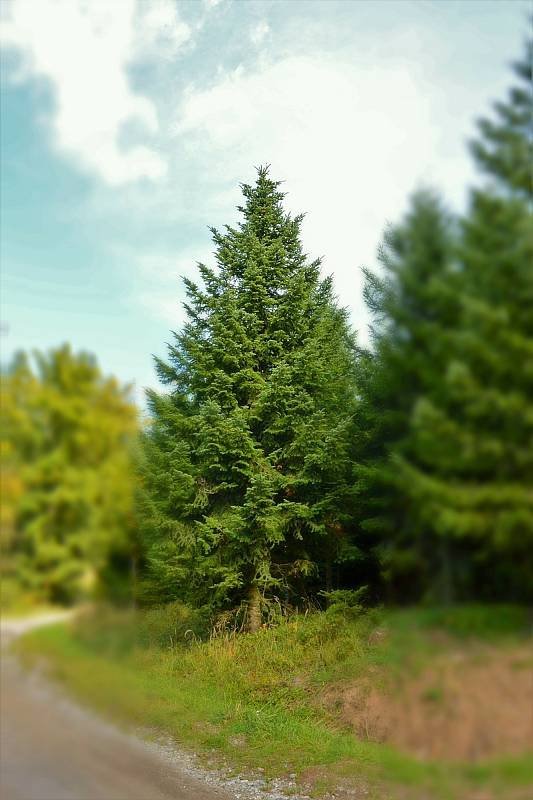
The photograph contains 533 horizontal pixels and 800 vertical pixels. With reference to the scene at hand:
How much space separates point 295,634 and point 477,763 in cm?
871

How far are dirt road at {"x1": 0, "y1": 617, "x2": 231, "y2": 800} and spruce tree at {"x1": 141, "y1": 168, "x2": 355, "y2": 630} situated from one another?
586 centimetres

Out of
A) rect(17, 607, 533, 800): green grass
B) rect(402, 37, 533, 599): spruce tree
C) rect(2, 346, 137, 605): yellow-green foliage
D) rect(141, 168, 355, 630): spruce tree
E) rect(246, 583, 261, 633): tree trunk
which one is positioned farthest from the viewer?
rect(246, 583, 261, 633): tree trunk

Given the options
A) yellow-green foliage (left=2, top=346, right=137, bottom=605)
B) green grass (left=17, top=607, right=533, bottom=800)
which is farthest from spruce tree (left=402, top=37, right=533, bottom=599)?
green grass (left=17, top=607, right=533, bottom=800)

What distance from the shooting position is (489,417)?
1037mm

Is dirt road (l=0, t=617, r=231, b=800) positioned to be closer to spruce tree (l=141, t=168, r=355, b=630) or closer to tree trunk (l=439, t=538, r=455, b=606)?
tree trunk (l=439, t=538, r=455, b=606)

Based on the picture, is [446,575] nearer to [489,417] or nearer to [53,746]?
[489,417]

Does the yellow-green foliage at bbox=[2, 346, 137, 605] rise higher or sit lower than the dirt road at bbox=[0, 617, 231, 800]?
higher

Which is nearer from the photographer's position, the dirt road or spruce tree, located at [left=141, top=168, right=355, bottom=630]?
the dirt road

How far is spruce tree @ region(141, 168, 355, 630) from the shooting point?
8.53 meters

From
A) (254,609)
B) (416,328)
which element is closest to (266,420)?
(254,609)

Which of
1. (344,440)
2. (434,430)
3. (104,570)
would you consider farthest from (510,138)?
(344,440)

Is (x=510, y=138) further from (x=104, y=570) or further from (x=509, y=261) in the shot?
(x=104, y=570)

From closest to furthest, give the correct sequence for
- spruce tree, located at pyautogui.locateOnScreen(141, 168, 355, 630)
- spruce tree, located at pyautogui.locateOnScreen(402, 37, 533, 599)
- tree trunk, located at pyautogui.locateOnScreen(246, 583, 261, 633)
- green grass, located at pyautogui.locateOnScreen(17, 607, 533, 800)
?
spruce tree, located at pyautogui.locateOnScreen(402, 37, 533, 599)
green grass, located at pyautogui.locateOnScreen(17, 607, 533, 800)
spruce tree, located at pyautogui.locateOnScreen(141, 168, 355, 630)
tree trunk, located at pyautogui.locateOnScreen(246, 583, 261, 633)

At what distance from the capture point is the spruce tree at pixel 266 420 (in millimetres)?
8531
